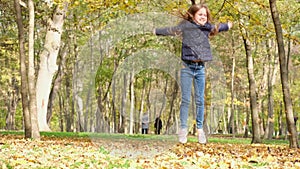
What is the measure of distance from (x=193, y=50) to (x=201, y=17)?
0.57 metres

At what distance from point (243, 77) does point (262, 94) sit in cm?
452

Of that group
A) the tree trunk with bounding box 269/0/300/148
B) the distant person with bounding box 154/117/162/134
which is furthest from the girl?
the tree trunk with bounding box 269/0/300/148

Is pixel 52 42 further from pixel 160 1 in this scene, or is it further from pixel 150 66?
pixel 150 66

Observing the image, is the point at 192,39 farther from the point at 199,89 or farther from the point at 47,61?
the point at 47,61

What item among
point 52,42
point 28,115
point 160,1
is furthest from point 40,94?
point 160,1

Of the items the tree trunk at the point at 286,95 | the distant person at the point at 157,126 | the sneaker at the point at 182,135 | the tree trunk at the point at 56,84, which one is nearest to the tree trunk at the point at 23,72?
the distant person at the point at 157,126

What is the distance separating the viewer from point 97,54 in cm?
745

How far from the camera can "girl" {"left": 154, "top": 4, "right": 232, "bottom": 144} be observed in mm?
7398

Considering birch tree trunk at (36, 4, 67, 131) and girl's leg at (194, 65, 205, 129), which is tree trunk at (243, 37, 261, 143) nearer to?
birch tree trunk at (36, 4, 67, 131)

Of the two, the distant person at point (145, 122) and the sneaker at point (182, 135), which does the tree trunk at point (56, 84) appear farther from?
the sneaker at point (182, 135)

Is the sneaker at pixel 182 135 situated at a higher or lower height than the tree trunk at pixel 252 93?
lower

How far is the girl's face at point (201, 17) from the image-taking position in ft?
24.6

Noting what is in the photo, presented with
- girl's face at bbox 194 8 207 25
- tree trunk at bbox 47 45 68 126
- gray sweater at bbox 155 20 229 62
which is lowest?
gray sweater at bbox 155 20 229 62

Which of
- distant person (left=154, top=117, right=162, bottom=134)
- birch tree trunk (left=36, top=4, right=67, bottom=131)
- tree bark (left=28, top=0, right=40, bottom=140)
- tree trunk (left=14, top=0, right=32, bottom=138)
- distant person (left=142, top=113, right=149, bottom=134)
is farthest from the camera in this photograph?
birch tree trunk (left=36, top=4, right=67, bottom=131)
